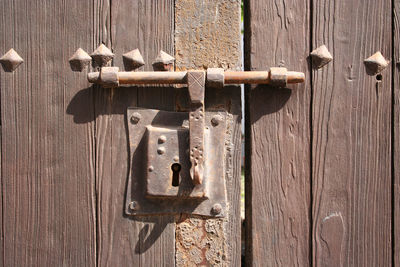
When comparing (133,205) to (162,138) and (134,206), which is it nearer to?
(134,206)

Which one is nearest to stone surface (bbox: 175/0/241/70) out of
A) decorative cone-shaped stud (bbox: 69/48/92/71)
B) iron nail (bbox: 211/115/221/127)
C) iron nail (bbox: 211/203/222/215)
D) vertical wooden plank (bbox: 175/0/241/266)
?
vertical wooden plank (bbox: 175/0/241/266)

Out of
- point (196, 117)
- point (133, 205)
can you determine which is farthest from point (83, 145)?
point (196, 117)

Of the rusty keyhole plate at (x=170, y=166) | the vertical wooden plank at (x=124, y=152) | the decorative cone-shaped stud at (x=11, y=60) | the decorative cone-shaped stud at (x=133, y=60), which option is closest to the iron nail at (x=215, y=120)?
the rusty keyhole plate at (x=170, y=166)

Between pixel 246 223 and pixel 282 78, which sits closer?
pixel 282 78

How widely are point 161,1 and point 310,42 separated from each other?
1.25 ft

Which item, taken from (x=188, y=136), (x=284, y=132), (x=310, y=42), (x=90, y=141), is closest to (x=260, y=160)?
(x=284, y=132)

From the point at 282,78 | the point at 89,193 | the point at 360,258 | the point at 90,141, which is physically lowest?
the point at 360,258

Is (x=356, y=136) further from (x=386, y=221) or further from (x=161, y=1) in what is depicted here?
(x=161, y=1)

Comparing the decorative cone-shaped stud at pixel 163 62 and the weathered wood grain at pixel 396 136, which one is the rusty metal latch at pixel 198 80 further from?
the weathered wood grain at pixel 396 136

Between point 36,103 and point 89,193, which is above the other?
point 36,103

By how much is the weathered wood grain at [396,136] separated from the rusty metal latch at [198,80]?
249mm

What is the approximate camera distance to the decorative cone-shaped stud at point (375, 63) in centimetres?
83

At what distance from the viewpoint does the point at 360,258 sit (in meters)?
0.85

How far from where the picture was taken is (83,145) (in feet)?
2.84
